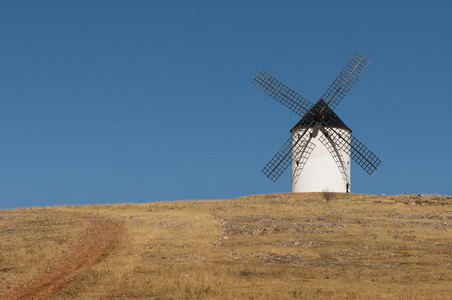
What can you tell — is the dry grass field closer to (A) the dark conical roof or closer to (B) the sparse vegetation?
(B) the sparse vegetation

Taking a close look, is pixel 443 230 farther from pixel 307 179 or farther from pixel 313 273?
pixel 307 179

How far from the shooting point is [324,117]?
148 feet

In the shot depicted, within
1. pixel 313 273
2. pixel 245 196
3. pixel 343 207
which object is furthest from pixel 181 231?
pixel 245 196

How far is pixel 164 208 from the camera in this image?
4031cm

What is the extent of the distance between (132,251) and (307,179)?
23.3 m

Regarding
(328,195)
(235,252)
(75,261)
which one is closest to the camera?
(75,261)

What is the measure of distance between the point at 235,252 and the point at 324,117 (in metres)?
24.4

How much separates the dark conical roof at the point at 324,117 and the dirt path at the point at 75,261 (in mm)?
20325

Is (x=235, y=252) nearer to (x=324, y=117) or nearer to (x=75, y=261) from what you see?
(x=75, y=261)

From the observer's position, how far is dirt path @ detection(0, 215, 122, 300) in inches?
730

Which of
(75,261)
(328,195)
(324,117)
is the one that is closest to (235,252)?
(75,261)

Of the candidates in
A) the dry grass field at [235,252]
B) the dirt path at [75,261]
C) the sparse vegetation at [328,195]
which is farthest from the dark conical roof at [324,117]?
the dirt path at [75,261]

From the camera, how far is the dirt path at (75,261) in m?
18.5

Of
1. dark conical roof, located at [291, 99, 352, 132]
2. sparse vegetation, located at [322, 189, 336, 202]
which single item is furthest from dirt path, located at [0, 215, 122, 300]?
dark conical roof, located at [291, 99, 352, 132]
